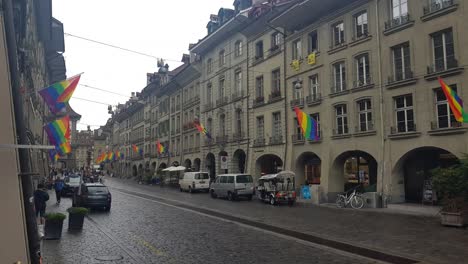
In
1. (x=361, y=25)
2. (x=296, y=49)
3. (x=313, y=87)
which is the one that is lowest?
(x=313, y=87)

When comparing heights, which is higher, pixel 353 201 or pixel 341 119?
pixel 341 119

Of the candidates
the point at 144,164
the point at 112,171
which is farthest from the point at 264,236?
the point at 112,171

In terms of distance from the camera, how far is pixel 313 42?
29.8 meters

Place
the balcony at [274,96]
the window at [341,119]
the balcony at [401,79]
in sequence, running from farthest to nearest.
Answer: the balcony at [274,96] → the window at [341,119] → the balcony at [401,79]

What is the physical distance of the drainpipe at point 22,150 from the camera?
3.99 metres

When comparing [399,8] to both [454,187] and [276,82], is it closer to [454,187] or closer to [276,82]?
[454,187]

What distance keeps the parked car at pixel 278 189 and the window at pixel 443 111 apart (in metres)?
9.64

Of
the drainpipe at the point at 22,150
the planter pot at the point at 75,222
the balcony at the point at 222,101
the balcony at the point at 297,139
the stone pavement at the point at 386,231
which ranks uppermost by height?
the balcony at the point at 222,101

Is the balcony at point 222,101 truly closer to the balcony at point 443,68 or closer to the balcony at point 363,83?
the balcony at point 363,83

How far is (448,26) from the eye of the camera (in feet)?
65.5

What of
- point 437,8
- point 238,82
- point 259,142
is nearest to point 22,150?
point 437,8

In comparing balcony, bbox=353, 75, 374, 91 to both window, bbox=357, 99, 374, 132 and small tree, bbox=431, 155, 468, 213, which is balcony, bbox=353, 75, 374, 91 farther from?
small tree, bbox=431, 155, 468, 213

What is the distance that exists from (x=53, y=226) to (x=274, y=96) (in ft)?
76.9

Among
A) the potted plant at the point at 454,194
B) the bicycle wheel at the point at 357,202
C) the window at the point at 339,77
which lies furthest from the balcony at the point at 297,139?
the potted plant at the point at 454,194
